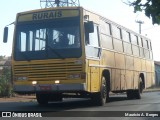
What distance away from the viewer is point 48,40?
13.5 m

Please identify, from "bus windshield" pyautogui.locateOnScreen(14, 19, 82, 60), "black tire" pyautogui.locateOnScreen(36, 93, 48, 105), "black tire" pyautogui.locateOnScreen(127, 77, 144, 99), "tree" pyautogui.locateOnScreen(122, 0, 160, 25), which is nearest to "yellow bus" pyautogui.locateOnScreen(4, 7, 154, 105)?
"bus windshield" pyautogui.locateOnScreen(14, 19, 82, 60)

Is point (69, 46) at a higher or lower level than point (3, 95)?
higher

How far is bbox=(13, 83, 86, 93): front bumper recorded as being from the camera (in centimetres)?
1295

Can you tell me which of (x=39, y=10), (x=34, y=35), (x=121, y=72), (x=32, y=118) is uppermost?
(x=39, y=10)

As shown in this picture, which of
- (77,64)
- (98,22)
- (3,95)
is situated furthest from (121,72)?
(3,95)

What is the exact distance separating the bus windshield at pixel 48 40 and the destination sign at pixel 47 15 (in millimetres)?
203

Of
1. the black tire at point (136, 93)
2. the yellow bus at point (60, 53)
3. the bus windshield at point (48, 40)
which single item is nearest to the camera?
the yellow bus at point (60, 53)

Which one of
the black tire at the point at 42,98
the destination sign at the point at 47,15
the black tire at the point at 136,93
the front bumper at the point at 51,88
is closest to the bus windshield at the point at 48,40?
the destination sign at the point at 47,15

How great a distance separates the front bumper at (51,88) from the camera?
1295 centimetres

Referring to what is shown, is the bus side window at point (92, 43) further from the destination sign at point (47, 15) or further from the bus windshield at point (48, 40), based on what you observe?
the destination sign at point (47, 15)

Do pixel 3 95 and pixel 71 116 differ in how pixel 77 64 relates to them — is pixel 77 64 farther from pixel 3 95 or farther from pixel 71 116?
pixel 3 95

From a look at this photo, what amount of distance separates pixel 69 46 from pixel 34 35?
1.46 m

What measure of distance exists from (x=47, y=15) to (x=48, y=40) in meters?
1.05

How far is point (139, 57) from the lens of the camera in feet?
72.2
